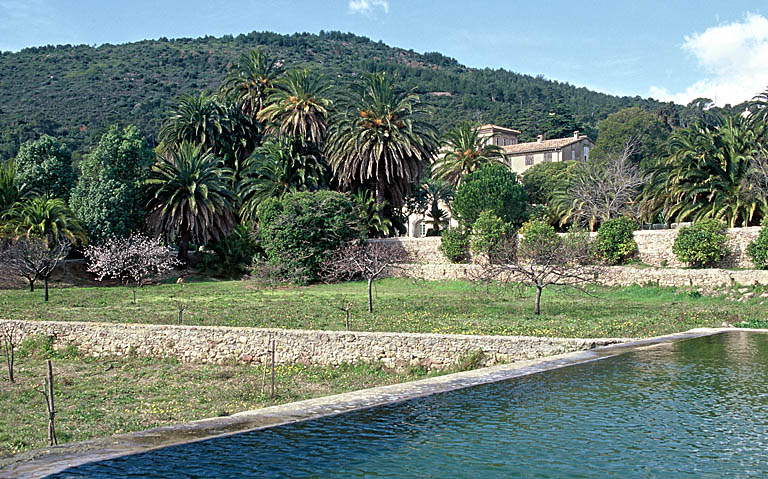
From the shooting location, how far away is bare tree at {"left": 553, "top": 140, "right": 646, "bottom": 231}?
54656 millimetres

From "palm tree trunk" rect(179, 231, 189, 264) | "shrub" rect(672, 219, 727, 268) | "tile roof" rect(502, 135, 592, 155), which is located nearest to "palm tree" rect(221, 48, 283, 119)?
"palm tree trunk" rect(179, 231, 189, 264)

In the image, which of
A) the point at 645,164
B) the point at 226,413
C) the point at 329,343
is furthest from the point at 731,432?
the point at 645,164

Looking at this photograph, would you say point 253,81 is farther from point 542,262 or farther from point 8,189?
point 542,262

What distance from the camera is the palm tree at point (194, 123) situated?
2219 inches

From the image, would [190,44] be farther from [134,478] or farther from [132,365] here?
[134,478]

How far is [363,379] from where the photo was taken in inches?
719

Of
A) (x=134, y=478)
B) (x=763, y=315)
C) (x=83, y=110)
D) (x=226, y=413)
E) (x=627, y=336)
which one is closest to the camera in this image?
(x=134, y=478)

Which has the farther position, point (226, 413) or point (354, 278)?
point (354, 278)

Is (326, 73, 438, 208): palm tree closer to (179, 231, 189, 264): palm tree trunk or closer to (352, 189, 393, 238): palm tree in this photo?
(352, 189, 393, 238): palm tree

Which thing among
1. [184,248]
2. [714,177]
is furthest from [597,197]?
[184,248]

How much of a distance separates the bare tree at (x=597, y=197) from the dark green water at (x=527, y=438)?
40746mm

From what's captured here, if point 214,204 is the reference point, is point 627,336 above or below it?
below

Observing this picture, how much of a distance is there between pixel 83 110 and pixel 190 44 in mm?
56638

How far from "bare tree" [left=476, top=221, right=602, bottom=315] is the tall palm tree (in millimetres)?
18004
